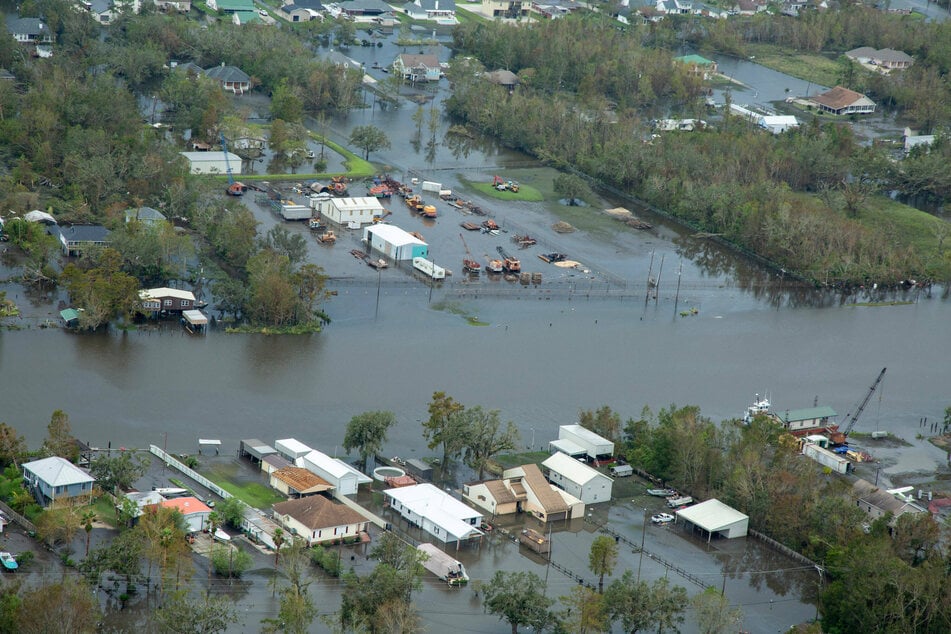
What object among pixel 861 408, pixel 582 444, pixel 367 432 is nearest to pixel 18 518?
pixel 367 432

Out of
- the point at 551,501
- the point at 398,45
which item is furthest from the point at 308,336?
the point at 398,45

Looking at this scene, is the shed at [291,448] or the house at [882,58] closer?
the shed at [291,448]

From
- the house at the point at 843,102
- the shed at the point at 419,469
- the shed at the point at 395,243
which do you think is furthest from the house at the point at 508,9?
the shed at the point at 419,469

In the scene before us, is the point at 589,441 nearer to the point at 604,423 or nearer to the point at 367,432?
the point at 604,423

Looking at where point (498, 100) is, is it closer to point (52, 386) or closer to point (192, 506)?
point (52, 386)

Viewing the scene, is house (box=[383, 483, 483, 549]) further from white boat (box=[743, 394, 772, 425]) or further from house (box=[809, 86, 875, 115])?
house (box=[809, 86, 875, 115])

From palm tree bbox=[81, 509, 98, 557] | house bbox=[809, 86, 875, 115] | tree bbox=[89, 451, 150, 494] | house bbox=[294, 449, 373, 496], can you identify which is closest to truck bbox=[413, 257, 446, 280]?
house bbox=[294, 449, 373, 496]

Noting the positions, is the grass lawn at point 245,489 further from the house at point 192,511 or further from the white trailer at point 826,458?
the white trailer at point 826,458
